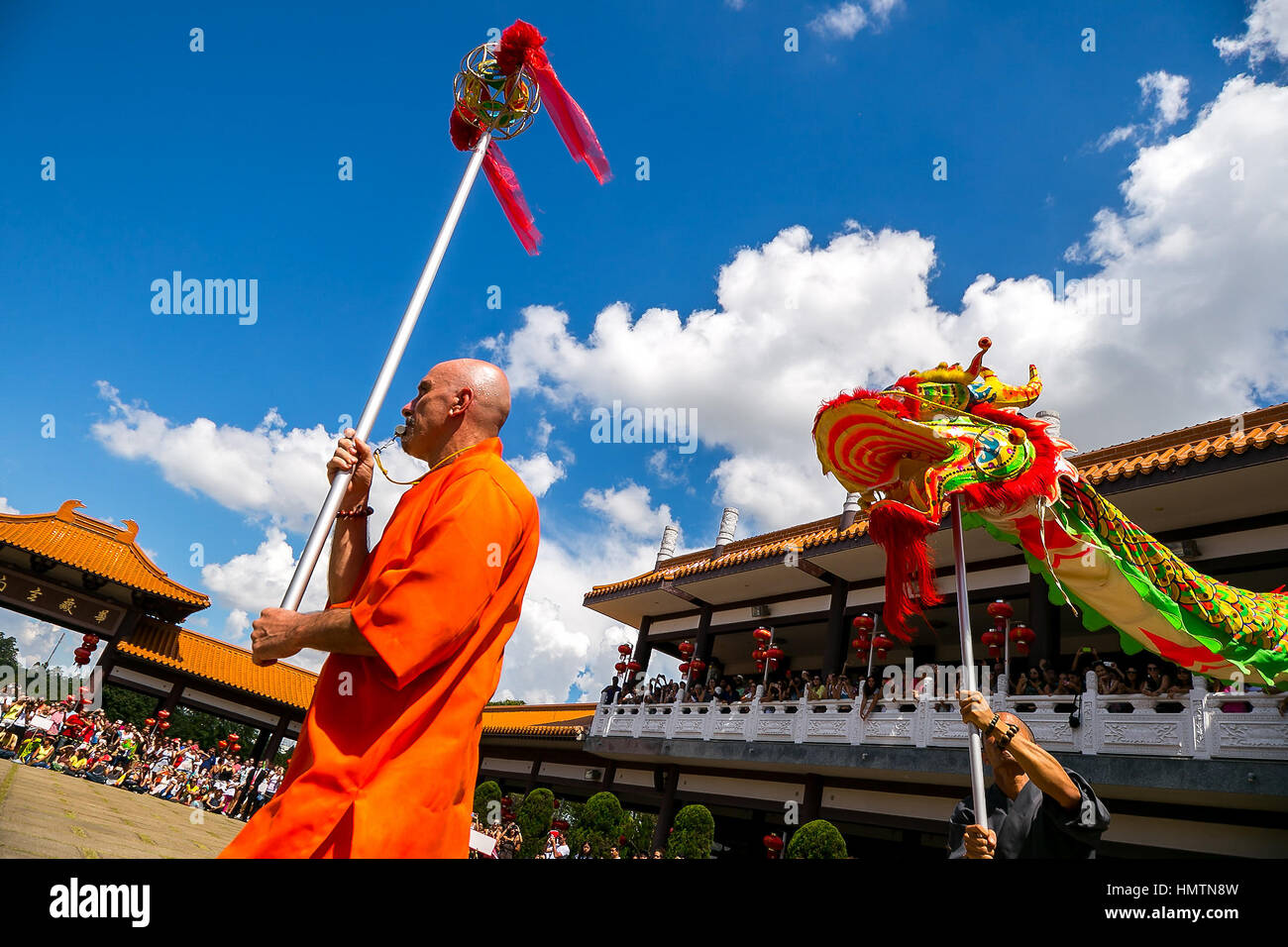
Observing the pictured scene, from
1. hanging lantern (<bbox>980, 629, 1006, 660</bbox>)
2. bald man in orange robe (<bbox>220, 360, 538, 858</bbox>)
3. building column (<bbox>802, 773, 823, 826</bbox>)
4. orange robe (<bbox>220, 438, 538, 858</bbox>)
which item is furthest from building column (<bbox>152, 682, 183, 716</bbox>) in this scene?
orange robe (<bbox>220, 438, 538, 858</bbox>)

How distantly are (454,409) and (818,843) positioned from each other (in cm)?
931

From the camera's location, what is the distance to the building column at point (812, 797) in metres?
12.0

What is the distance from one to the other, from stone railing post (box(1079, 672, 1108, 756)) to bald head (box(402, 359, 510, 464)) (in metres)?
8.68

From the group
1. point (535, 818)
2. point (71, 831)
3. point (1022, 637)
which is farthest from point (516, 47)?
point (535, 818)

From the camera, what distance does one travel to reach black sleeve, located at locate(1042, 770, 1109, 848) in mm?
2471

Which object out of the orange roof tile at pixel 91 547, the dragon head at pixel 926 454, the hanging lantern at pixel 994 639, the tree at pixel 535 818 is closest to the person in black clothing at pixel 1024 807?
the dragon head at pixel 926 454

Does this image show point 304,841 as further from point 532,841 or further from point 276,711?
point 276,711

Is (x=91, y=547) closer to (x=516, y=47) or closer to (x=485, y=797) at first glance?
(x=485, y=797)

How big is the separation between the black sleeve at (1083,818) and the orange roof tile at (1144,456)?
7402 millimetres

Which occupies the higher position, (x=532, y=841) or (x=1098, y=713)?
(x=1098, y=713)

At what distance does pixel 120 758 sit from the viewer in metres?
17.7

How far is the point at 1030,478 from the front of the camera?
4633mm
